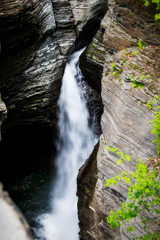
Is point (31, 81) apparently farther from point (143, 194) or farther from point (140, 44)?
point (143, 194)

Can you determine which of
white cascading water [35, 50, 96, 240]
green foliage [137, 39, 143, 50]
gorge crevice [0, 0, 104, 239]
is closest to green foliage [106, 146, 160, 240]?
green foliage [137, 39, 143, 50]

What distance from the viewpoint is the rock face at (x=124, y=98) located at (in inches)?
197

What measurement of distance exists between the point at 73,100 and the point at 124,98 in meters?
4.54

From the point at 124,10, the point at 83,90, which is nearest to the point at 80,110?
the point at 83,90

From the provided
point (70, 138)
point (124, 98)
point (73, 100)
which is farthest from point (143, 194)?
point (73, 100)

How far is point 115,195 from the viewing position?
18.2 ft

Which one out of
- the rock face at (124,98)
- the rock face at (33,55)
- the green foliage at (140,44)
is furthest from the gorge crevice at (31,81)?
the green foliage at (140,44)

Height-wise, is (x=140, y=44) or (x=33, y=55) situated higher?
(x=140, y=44)

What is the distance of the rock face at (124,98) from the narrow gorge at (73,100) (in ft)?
0.07

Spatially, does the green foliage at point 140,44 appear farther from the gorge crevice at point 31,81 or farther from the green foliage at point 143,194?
the gorge crevice at point 31,81

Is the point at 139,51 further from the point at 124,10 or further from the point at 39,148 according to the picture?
the point at 39,148

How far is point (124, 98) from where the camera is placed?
17.5 ft

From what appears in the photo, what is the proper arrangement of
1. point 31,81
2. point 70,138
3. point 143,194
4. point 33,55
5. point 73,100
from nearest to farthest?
point 143,194, point 33,55, point 31,81, point 73,100, point 70,138

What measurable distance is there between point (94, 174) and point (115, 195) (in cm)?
129
